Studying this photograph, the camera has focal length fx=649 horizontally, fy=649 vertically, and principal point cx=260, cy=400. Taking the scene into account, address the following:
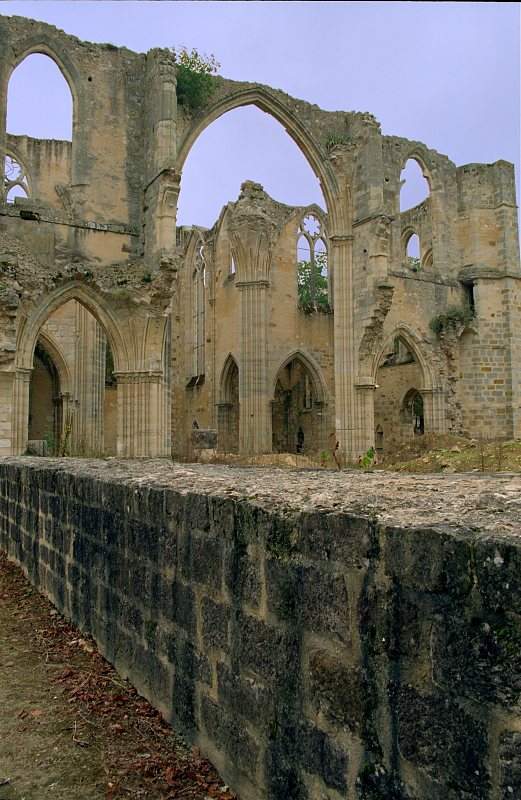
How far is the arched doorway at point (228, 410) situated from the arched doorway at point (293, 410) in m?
1.82

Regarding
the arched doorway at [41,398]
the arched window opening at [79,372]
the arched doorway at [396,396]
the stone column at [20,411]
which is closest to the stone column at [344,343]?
the arched doorway at [396,396]

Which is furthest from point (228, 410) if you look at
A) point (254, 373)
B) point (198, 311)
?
point (198, 311)

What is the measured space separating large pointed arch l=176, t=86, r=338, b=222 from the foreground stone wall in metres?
13.7

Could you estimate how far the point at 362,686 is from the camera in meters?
Answer: 1.55

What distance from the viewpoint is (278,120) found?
17.8m

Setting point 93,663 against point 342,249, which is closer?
point 93,663

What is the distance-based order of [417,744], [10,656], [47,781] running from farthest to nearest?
1. [10,656]
2. [47,781]
3. [417,744]

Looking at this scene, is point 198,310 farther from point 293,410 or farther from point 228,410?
point 293,410

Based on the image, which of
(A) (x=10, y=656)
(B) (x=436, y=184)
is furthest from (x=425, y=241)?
(A) (x=10, y=656)

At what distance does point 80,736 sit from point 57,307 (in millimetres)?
12465

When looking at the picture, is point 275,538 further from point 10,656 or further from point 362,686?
point 10,656

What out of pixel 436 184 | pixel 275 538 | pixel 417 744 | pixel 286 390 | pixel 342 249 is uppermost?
pixel 436 184

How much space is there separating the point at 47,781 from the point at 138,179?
1442cm

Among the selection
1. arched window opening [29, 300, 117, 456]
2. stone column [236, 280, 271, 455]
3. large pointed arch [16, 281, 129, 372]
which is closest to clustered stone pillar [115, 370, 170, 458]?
large pointed arch [16, 281, 129, 372]
